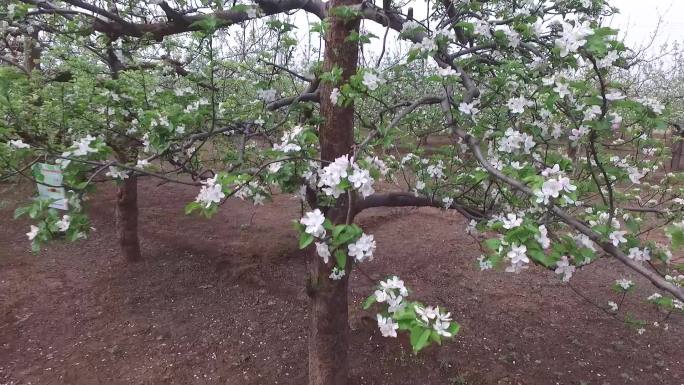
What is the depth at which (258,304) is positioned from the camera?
397cm

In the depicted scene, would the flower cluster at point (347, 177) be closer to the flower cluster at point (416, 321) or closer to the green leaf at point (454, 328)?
the flower cluster at point (416, 321)

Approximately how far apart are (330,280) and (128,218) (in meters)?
2.61

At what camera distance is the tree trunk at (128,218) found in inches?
166

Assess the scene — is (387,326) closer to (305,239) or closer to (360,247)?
(360,247)

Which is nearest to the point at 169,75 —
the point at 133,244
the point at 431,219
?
the point at 133,244

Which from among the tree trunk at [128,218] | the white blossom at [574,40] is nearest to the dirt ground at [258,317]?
the tree trunk at [128,218]

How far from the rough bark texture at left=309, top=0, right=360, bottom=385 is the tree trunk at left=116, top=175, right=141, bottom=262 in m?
2.35

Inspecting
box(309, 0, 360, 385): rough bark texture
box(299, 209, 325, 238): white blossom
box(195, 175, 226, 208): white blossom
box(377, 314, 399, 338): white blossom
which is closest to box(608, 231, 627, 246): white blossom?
box(377, 314, 399, 338): white blossom

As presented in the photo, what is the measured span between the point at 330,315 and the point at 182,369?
3.99 ft

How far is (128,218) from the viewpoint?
433 cm

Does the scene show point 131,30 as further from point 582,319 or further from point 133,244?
point 582,319

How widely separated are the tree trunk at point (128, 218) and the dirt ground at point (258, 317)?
0.15m

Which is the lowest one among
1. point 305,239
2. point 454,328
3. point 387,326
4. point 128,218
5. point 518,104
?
point 128,218

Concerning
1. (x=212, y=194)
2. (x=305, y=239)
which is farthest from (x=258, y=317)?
(x=305, y=239)
